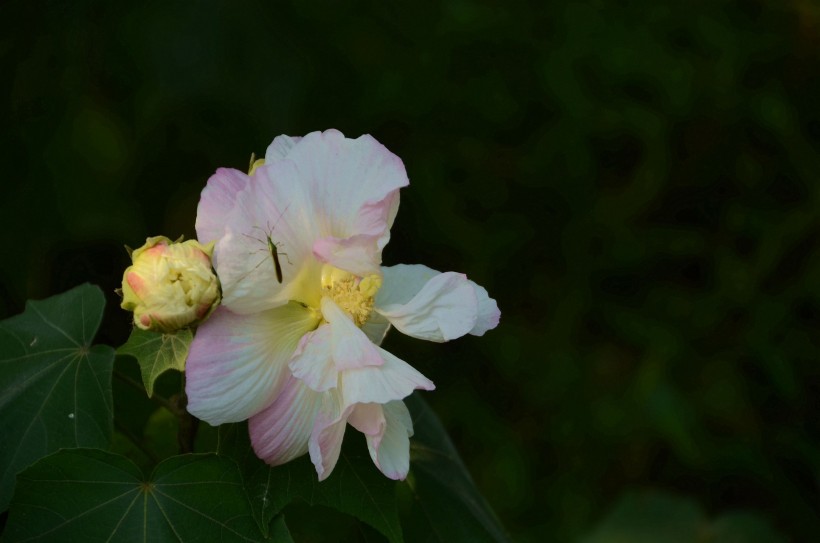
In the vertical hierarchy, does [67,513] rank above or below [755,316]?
above

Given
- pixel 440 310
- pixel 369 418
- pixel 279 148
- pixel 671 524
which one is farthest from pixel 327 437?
pixel 671 524

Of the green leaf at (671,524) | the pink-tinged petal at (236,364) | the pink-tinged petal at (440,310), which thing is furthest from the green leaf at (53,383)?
the green leaf at (671,524)

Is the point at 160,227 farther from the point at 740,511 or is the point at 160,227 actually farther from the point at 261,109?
the point at 740,511

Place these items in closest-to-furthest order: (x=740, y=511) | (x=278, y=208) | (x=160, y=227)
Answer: (x=278, y=208) → (x=160, y=227) → (x=740, y=511)

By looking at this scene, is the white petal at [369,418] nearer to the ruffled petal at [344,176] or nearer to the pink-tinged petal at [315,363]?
the pink-tinged petal at [315,363]

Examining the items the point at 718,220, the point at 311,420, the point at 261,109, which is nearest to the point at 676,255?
the point at 718,220

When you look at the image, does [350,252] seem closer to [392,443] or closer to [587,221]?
[392,443]

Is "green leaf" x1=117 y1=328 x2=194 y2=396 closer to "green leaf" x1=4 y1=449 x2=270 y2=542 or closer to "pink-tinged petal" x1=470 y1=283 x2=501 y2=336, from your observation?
"green leaf" x1=4 y1=449 x2=270 y2=542
